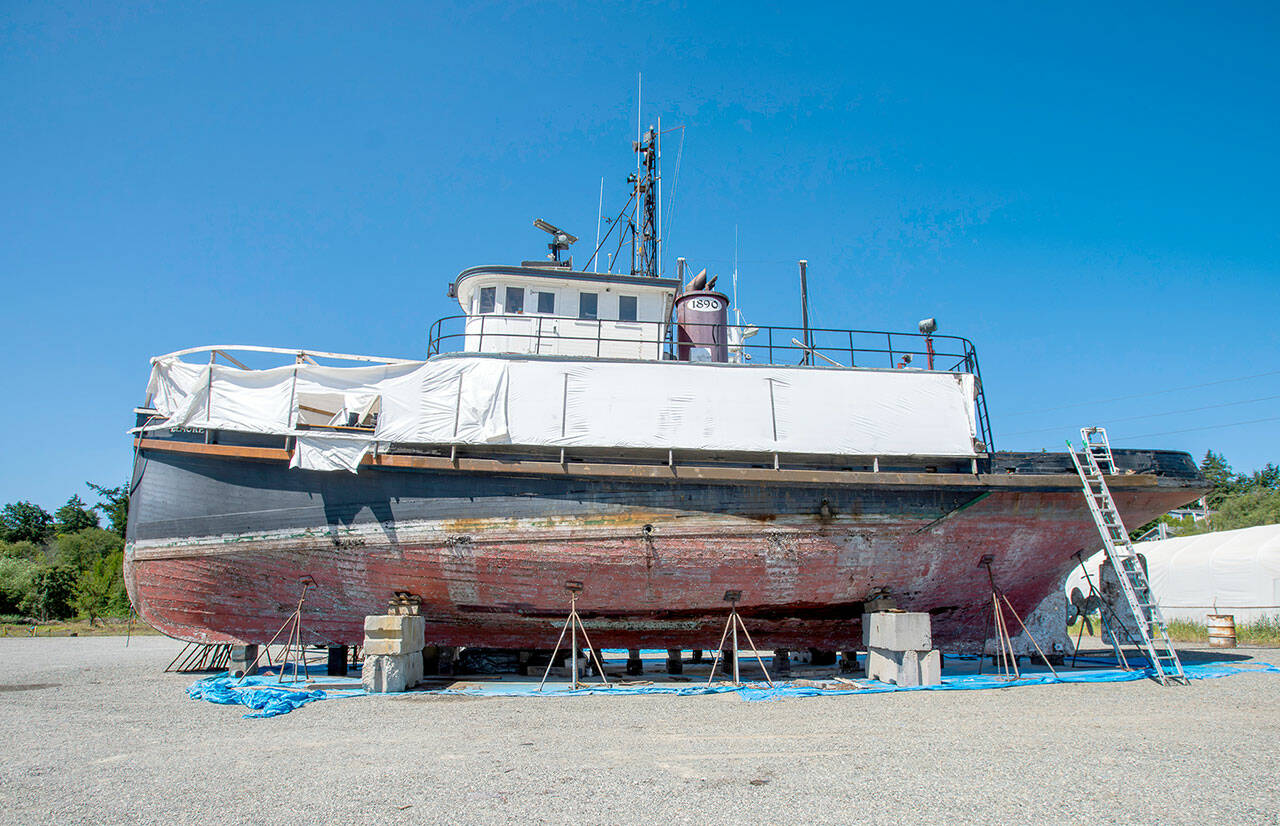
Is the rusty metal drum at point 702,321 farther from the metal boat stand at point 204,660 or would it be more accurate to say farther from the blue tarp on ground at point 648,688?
the metal boat stand at point 204,660

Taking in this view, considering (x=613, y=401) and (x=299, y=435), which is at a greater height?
(x=613, y=401)

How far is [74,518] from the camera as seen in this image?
46.6 metres

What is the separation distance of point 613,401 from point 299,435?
4.57 metres

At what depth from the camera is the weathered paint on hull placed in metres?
10.1

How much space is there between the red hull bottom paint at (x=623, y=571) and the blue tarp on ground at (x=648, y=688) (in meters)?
0.90

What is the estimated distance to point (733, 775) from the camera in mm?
5348

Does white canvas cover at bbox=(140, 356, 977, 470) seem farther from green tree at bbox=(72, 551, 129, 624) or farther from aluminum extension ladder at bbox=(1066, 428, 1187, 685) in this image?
green tree at bbox=(72, 551, 129, 624)

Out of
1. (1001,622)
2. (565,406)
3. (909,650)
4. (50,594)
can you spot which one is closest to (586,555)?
(565,406)

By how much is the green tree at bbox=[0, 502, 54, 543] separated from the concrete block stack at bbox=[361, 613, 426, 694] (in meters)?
49.5

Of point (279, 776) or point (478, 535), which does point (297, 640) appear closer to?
point (478, 535)

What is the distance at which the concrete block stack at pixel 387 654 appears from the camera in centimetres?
953

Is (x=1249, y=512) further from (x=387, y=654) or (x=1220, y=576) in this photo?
(x=387, y=654)

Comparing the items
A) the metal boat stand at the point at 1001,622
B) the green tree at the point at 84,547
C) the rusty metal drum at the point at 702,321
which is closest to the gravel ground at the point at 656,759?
the metal boat stand at the point at 1001,622

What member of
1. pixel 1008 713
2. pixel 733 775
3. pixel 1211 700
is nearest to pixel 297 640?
pixel 733 775
